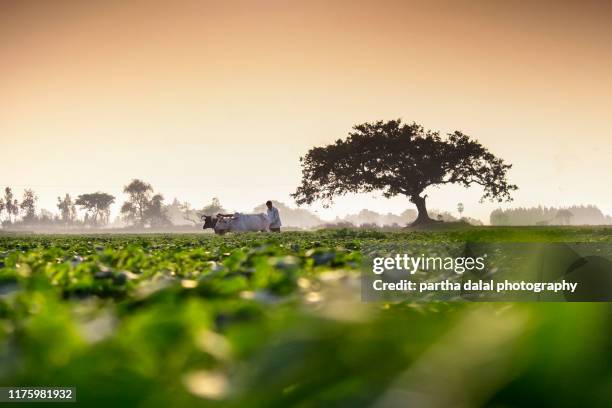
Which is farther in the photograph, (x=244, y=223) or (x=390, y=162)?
(x=390, y=162)

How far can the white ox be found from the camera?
3788cm

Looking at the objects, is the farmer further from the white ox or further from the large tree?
the large tree

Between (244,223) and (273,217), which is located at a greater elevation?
(273,217)

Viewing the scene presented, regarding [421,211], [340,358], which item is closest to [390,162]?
[421,211]

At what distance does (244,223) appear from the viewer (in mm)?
38188

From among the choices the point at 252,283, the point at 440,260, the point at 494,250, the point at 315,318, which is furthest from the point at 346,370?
the point at 440,260

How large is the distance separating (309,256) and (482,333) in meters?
2.87

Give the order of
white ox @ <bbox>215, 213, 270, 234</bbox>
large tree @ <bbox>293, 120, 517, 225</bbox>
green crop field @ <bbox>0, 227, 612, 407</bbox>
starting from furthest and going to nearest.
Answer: large tree @ <bbox>293, 120, 517, 225</bbox>, white ox @ <bbox>215, 213, 270, 234</bbox>, green crop field @ <bbox>0, 227, 612, 407</bbox>

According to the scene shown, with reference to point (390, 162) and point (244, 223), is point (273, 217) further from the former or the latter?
point (390, 162)

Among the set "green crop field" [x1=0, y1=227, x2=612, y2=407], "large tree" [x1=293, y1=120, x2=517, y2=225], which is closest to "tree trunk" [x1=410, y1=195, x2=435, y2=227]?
"large tree" [x1=293, y1=120, x2=517, y2=225]

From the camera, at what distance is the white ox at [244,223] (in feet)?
124

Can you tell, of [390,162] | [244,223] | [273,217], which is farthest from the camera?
[390,162]

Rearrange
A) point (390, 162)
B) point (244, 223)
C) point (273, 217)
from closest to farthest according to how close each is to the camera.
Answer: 1. point (273, 217)
2. point (244, 223)
3. point (390, 162)

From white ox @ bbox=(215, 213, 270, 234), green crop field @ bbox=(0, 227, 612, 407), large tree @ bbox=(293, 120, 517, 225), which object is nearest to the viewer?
green crop field @ bbox=(0, 227, 612, 407)
